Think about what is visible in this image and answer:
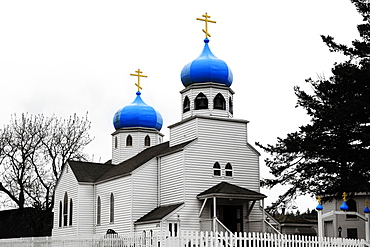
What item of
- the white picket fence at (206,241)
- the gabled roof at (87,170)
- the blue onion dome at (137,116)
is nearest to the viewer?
the white picket fence at (206,241)

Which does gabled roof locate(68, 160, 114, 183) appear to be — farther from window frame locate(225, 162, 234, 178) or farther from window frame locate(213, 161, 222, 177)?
window frame locate(225, 162, 234, 178)

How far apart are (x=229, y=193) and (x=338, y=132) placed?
8.13 meters

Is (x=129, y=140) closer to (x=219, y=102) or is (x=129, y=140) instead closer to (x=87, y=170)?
(x=87, y=170)

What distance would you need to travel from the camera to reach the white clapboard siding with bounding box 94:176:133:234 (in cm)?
3644

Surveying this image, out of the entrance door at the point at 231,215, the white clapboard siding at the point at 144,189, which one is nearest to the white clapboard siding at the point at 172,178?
the white clapboard siding at the point at 144,189

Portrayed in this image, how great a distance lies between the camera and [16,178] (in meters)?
49.5

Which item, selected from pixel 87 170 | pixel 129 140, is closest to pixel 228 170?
pixel 87 170

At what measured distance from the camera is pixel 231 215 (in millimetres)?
35406

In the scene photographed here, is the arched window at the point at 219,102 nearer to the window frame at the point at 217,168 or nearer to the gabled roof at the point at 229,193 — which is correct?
the window frame at the point at 217,168

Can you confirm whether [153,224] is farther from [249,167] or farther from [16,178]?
[16,178]

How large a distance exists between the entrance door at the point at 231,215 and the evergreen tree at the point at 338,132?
648cm

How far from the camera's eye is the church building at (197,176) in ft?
112

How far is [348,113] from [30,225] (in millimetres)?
34343

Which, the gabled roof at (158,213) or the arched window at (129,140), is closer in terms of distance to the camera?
the gabled roof at (158,213)
